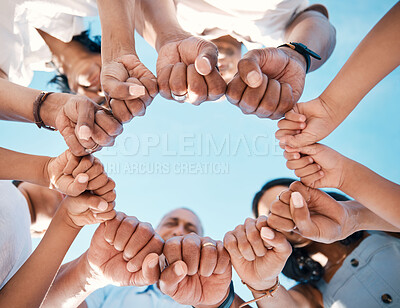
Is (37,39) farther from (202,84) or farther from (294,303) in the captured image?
(294,303)

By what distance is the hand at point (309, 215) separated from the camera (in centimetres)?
65

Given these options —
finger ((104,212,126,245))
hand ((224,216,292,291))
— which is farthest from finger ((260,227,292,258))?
finger ((104,212,126,245))

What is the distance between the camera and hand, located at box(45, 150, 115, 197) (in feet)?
2.18

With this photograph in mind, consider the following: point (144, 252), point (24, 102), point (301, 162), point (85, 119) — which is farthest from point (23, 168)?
point (301, 162)

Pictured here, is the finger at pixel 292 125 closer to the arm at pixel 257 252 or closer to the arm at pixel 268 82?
the arm at pixel 268 82

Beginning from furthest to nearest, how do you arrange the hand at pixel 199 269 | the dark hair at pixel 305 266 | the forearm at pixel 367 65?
1. the dark hair at pixel 305 266
2. the hand at pixel 199 269
3. the forearm at pixel 367 65

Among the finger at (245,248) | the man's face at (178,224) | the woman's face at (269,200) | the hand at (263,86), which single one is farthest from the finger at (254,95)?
the man's face at (178,224)

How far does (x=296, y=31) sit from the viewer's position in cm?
100

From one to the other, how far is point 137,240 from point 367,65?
2.13 feet

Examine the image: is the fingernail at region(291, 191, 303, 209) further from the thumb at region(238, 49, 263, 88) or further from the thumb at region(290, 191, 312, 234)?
the thumb at region(238, 49, 263, 88)

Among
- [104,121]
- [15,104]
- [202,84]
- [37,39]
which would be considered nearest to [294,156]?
[202,84]

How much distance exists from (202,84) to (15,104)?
→ 495 millimetres

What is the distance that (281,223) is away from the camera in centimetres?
67

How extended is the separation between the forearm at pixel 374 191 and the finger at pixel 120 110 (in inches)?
20.3
